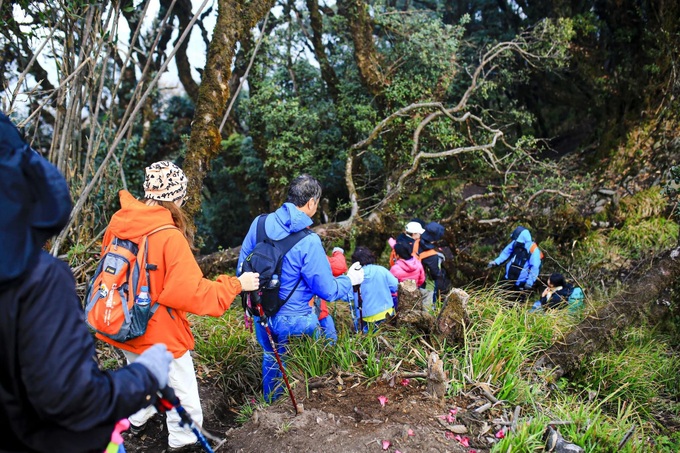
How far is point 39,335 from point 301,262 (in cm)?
234

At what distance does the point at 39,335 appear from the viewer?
1503mm

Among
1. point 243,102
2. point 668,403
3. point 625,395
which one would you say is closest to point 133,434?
point 625,395

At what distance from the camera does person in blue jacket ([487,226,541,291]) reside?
7.02 metres

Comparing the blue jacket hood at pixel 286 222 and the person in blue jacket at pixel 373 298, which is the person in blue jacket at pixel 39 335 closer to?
the blue jacket hood at pixel 286 222

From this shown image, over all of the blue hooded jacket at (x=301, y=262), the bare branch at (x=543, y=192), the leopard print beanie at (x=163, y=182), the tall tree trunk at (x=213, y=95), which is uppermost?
the tall tree trunk at (x=213, y=95)

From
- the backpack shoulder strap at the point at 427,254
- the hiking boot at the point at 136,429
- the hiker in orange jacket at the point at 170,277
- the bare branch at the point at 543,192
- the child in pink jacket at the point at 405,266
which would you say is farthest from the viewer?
the bare branch at the point at 543,192

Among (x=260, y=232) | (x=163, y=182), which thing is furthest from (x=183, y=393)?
(x=163, y=182)

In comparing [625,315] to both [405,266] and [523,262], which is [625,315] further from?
[405,266]

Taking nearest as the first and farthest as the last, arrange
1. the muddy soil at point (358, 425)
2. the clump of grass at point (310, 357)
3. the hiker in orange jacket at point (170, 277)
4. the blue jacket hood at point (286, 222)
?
the hiker in orange jacket at point (170, 277), the muddy soil at point (358, 425), the blue jacket hood at point (286, 222), the clump of grass at point (310, 357)

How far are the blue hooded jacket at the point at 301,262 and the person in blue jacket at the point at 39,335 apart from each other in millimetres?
2082

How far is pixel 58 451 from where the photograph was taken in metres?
1.69

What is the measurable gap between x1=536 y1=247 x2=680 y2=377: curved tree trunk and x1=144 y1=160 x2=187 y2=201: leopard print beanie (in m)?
3.31

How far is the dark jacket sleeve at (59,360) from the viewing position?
1.50m

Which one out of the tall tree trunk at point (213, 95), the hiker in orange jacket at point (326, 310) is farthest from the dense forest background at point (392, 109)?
the hiker in orange jacket at point (326, 310)
